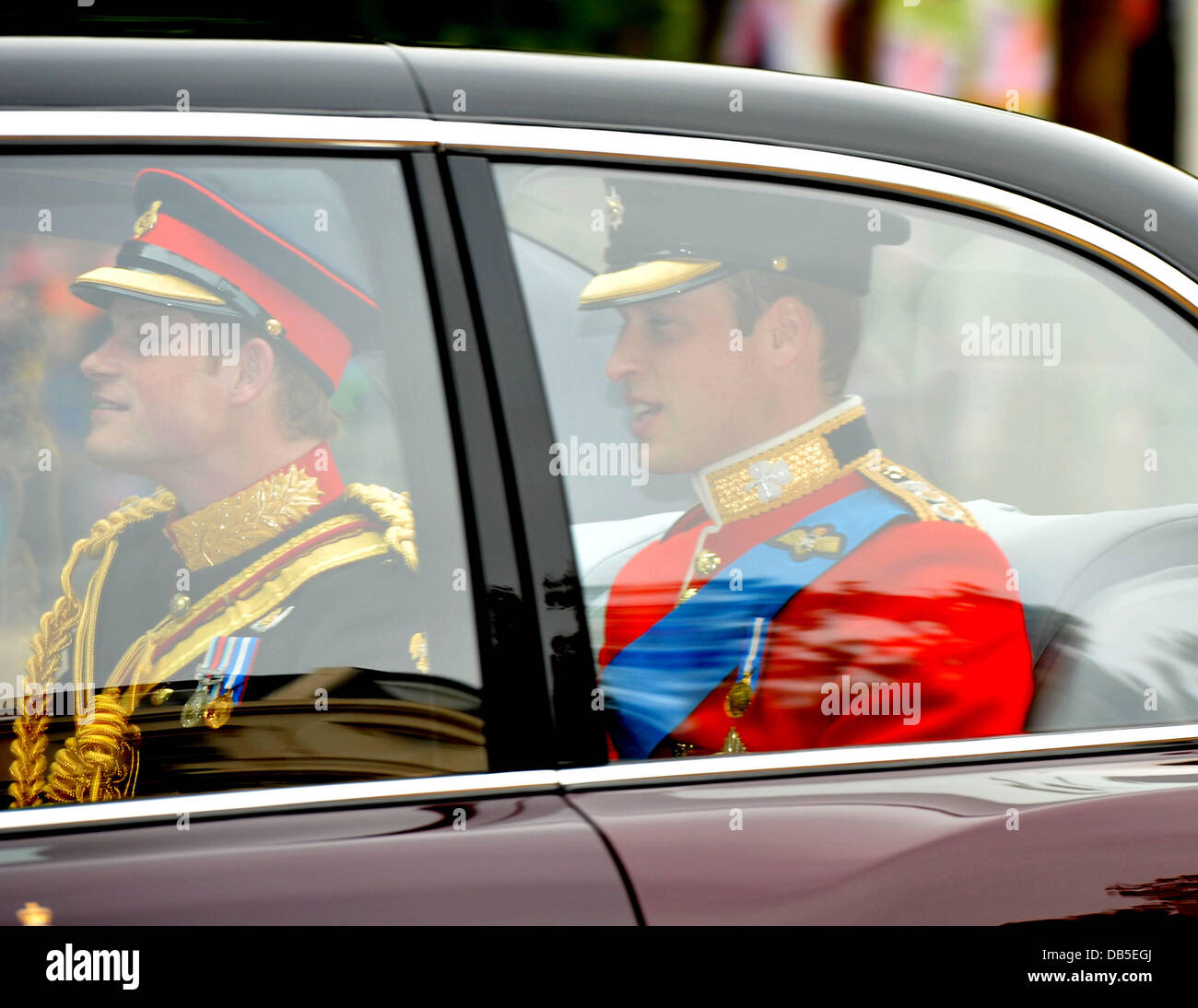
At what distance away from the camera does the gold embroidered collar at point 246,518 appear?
53.9 inches

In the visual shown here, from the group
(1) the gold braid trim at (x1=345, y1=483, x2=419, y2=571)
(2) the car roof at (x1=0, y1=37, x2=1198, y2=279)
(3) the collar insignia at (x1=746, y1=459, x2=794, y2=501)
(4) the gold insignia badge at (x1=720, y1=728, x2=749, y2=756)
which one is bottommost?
(4) the gold insignia badge at (x1=720, y1=728, x2=749, y2=756)

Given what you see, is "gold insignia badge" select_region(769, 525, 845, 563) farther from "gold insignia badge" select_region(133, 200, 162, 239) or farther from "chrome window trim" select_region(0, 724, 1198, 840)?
"gold insignia badge" select_region(133, 200, 162, 239)

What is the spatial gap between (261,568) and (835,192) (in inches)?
27.7

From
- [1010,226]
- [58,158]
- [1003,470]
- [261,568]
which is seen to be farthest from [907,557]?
[58,158]

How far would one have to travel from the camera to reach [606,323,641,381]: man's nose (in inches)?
55.4

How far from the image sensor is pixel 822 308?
4.71 feet

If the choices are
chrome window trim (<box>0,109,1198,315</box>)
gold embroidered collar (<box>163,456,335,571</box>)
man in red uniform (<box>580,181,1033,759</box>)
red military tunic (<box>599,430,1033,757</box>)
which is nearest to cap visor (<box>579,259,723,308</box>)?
man in red uniform (<box>580,181,1033,759</box>)

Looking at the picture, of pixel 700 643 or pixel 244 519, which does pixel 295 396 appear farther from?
pixel 700 643

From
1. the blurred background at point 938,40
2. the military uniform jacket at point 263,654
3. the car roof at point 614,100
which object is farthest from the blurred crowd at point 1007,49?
the military uniform jacket at point 263,654

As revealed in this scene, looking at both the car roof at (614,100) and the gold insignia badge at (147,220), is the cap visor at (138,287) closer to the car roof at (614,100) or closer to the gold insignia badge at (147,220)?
the gold insignia badge at (147,220)

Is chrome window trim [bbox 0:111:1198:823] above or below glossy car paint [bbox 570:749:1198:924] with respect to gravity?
above

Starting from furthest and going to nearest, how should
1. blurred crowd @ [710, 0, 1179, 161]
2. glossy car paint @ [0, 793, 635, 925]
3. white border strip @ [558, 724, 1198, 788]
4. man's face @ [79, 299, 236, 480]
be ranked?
blurred crowd @ [710, 0, 1179, 161] → man's face @ [79, 299, 236, 480] → white border strip @ [558, 724, 1198, 788] → glossy car paint @ [0, 793, 635, 925]

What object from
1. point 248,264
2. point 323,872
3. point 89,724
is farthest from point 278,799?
point 248,264

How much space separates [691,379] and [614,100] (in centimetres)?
30
